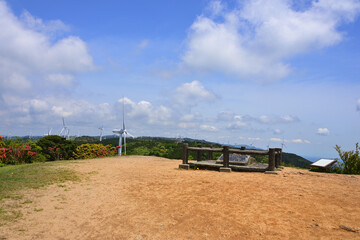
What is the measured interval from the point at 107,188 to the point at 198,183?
3217mm

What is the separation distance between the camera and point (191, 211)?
5930mm

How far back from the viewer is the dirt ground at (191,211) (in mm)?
4809

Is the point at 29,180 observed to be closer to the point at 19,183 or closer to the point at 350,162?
the point at 19,183

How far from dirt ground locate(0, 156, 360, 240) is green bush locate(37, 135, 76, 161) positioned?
11.8 metres

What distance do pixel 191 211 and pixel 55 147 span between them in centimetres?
1650

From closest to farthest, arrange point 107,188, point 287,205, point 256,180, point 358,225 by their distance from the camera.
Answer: point 358,225 → point 287,205 → point 107,188 → point 256,180

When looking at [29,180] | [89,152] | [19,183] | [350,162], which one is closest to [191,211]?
[19,183]

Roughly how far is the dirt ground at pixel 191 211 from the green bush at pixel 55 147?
11.8 meters

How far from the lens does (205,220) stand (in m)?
5.39

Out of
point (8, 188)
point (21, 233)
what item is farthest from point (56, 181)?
point (21, 233)

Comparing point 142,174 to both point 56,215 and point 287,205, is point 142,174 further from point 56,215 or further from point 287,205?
point 287,205

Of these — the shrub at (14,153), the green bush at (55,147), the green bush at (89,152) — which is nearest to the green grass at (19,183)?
the shrub at (14,153)

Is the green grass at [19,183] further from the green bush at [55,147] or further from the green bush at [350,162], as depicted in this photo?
the green bush at [350,162]

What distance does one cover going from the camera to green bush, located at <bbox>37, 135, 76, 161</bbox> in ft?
61.1
